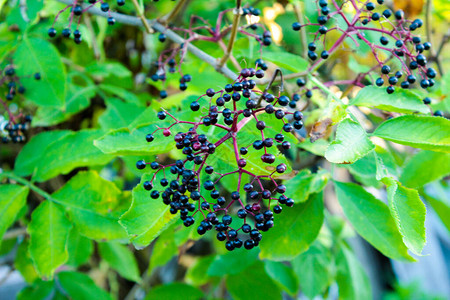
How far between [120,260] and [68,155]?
2.09 ft

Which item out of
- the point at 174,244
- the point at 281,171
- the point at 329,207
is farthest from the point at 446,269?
the point at 281,171

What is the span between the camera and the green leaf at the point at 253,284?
1589 mm

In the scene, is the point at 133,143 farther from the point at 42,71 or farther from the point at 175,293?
the point at 175,293

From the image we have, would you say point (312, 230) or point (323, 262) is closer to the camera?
point (312, 230)

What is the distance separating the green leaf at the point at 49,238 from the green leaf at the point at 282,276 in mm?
762

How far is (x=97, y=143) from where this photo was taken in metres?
0.90

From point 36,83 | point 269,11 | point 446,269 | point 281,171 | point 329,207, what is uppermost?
point 281,171

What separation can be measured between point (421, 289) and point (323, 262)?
13.3 feet

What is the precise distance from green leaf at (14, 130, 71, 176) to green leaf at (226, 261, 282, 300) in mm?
851

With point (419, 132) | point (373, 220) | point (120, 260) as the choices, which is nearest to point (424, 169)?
point (373, 220)

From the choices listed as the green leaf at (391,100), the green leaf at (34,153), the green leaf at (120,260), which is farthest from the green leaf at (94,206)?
the green leaf at (391,100)

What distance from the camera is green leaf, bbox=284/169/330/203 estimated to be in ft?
3.46


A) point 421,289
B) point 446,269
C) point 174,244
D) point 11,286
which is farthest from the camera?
point 446,269

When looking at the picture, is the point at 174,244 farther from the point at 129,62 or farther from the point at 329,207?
the point at 329,207
